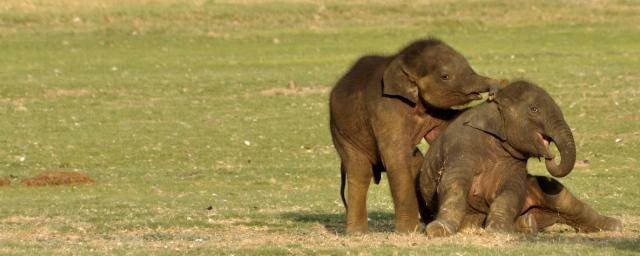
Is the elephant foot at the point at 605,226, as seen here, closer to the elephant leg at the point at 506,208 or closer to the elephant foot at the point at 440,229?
the elephant leg at the point at 506,208

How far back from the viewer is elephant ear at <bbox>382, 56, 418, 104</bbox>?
14336 mm

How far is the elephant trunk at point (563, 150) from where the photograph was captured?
1395 centimetres

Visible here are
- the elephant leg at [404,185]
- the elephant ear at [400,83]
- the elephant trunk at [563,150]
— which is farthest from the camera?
the elephant leg at [404,185]

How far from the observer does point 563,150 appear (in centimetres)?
1396

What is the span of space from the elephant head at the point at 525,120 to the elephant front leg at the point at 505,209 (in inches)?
15.2

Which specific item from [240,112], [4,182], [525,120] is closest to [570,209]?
[525,120]

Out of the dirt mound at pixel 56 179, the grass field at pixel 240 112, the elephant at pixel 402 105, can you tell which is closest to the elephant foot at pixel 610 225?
the grass field at pixel 240 112

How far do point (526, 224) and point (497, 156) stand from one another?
0.76 metres

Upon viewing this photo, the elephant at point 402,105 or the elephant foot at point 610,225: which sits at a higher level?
the elephant at point 402,105

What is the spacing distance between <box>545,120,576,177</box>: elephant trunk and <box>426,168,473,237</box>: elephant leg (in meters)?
0.74

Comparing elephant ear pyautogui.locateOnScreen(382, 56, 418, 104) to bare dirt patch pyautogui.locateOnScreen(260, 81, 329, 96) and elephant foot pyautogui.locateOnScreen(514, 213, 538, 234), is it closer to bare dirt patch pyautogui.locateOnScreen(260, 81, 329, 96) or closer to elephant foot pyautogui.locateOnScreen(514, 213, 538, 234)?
elephant foot pyautogui.locateOnScreen(514, 213, 538, 234)

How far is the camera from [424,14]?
47219 millimetres

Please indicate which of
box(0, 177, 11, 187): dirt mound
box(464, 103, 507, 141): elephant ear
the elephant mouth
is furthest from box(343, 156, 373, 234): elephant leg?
box(0, 177, 11, 187): dirt mound

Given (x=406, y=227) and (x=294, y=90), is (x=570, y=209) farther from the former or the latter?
(x=294, y=90)
